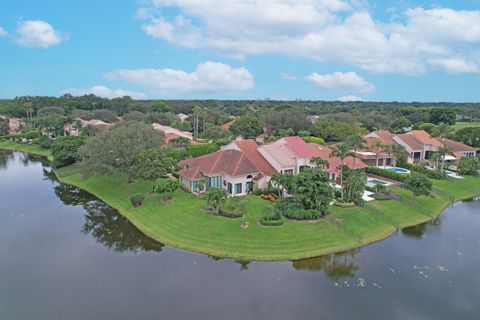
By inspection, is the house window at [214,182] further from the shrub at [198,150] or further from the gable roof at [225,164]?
the shrub at [198,150]

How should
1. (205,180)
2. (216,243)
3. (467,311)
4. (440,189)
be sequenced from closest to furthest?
1. (467,311)
2. (216,243)
3. (205,180)
4. (440,189)

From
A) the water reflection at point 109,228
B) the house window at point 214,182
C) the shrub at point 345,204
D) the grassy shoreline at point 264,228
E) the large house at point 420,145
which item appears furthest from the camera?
the large house at point 420,145

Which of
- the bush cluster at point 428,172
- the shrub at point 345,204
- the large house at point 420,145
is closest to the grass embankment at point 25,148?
the shrub at point 345,204

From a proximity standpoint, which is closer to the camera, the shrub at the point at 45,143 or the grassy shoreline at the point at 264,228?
the grassy shoreline at the point at 264,228

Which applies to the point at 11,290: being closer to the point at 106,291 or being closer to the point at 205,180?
the point at 106,291

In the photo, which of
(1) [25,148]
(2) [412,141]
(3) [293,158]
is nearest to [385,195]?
(3) [293,158]

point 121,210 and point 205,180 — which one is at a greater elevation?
point 205,180

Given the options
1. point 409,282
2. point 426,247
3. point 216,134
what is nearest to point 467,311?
point 409,282

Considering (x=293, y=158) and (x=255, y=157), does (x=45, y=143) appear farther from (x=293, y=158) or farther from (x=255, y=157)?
(x=293, y=158)
